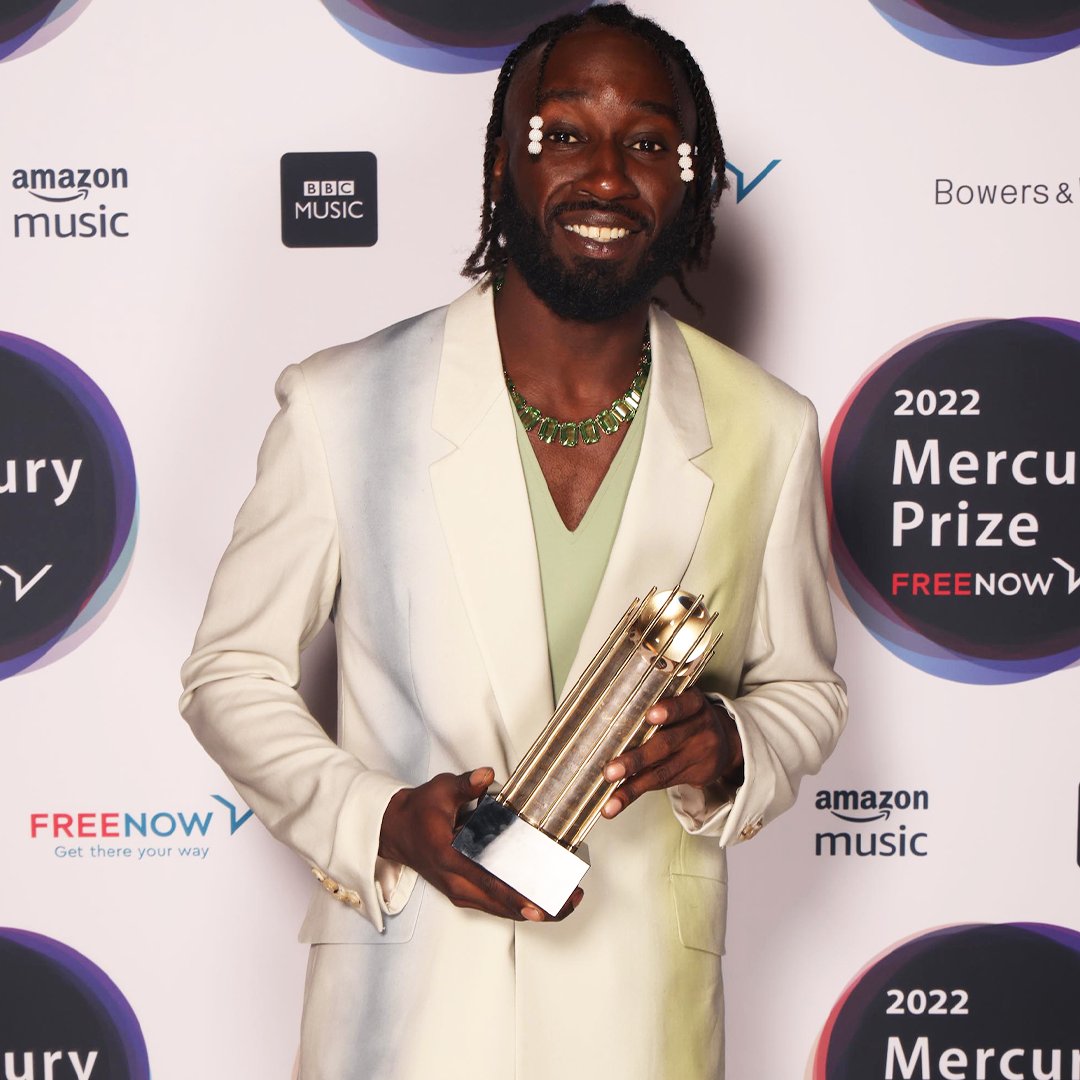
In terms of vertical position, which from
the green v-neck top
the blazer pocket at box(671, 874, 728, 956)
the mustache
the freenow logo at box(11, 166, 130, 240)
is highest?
the freenow logo at box(11, 166, 130, 240)

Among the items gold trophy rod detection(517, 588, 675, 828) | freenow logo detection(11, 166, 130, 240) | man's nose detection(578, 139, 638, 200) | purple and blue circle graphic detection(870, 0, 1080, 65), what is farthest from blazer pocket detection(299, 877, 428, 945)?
purple and blue circle graphic detection(870, 0, 1080, 65)

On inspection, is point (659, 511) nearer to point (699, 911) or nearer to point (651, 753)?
point (651, 753)

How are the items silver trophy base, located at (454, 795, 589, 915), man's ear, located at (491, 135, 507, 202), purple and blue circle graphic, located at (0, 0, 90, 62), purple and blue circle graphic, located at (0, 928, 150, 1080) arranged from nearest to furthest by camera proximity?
silver trophy base, located at (454, 795, 589, 915) < man's ear, located at (491, 135, 507, 202) < purple and blue circle graphic, located at (0, 0, 90, 62) < purple and blue circle graphic, located at (0, 928, 150, 1080)

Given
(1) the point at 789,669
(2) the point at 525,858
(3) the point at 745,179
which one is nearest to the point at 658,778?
(2) the point at 525,858

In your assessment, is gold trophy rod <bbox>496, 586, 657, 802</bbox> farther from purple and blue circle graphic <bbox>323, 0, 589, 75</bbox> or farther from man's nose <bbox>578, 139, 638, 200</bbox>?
purple and blue circle graphic <bbox>323, 0, 589, 75</bbox>

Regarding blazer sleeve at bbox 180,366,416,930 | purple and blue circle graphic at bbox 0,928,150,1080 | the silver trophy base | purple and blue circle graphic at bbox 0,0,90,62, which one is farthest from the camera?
purple and blue circle graphic at bbox 0,928,150,1080

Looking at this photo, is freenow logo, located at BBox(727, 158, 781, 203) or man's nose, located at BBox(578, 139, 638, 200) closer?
man's nose, located at BBox(578, 139, 638, 200)

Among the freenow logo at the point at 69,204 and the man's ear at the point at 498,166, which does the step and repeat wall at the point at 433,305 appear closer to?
the freenow logo at the point at 69,204

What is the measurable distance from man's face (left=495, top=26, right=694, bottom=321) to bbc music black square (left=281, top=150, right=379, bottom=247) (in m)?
0.54

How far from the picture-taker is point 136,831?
210cm

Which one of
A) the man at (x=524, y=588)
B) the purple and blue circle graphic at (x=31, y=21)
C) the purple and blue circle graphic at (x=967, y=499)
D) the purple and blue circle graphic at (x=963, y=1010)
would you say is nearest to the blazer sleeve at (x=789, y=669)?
the man at (x=524, y=588)

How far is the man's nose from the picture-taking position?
1.47 m

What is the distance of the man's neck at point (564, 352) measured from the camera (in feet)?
5.14

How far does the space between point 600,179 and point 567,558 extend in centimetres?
38
